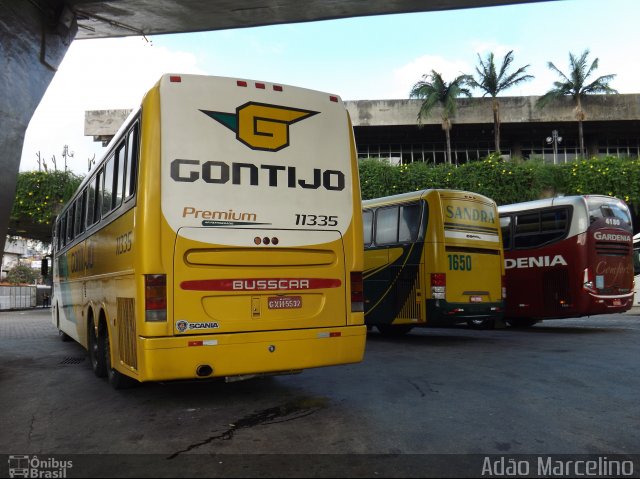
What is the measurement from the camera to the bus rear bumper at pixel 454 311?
11.7 meters

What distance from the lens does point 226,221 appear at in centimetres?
572

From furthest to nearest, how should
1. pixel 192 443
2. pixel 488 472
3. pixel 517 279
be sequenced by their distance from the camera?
1. pixel 517 279
2. pixel 192 443
3. pixel 488 472

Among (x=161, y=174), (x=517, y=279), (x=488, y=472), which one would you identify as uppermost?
(x=161, y=174)

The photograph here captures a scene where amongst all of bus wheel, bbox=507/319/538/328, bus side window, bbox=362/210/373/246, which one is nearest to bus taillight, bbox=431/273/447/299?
bus side window, bbox=362/210/373/246

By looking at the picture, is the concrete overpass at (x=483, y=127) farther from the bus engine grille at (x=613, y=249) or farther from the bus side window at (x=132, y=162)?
the bus side window at (x=132, y=162)

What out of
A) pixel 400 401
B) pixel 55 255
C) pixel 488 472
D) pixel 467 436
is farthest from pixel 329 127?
pixel 55 255

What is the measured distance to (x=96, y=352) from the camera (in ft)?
27.1

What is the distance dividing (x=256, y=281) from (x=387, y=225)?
7711 millimetres

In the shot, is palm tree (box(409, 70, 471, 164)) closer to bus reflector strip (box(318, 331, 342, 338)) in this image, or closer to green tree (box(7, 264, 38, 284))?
bus reflector strip (box(318, 331, 342, 338))

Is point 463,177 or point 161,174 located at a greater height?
point 463,177

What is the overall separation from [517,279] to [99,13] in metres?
11.7

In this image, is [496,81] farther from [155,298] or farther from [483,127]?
[155,298]

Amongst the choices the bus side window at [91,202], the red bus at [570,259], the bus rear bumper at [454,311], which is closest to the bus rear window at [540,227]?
the red bus at [570,259]

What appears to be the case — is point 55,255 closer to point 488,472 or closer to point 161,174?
point 161,174
